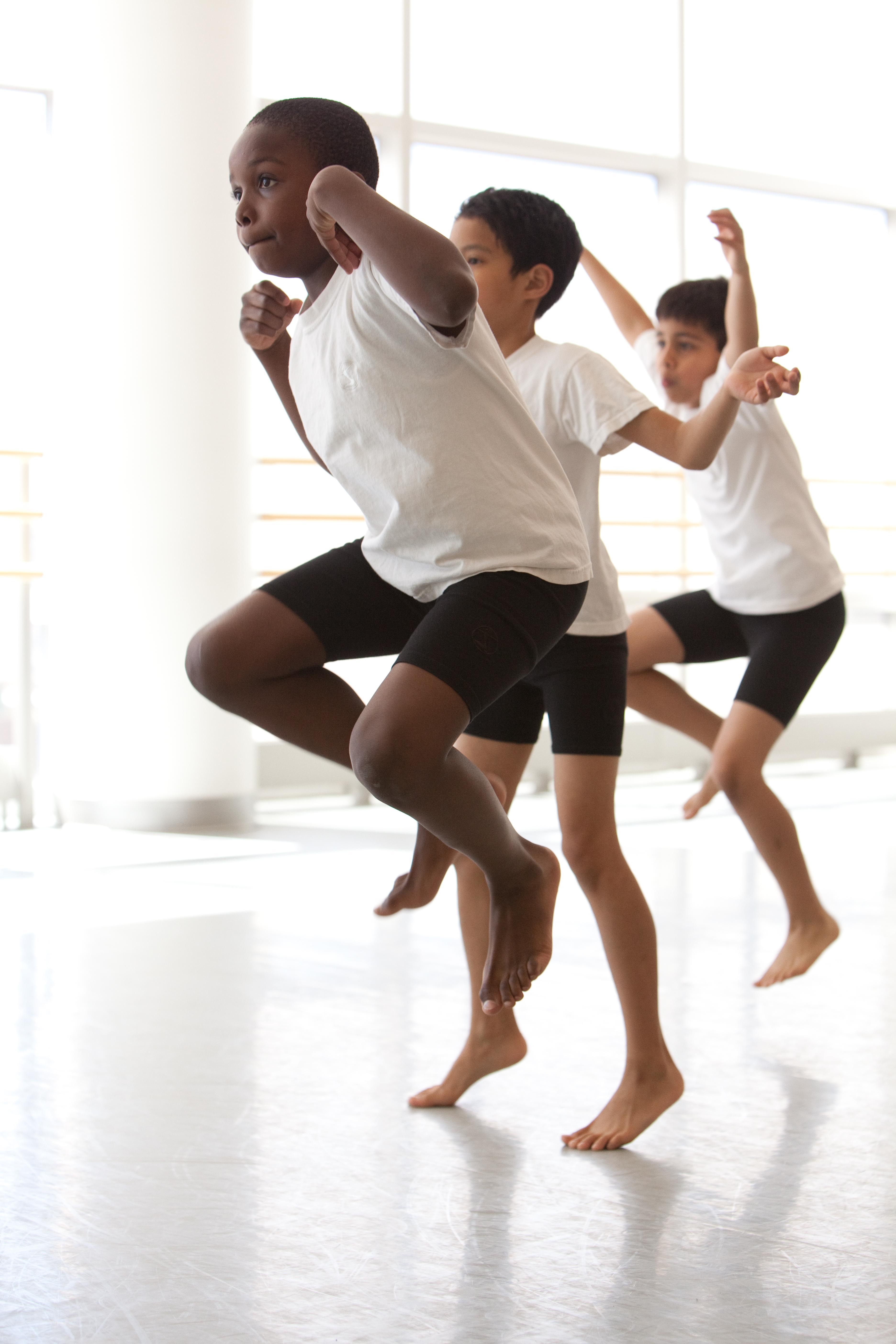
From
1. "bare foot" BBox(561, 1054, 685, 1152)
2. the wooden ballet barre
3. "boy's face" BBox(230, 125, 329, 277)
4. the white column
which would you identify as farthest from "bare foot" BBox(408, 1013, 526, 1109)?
the wooden ballet barre

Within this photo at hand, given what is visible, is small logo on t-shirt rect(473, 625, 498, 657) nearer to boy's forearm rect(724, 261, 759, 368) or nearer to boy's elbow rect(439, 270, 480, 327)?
boy's elbow rect(439, 270, 480, 327)

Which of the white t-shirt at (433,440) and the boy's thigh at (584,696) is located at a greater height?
the white t-shirt at (433,440)

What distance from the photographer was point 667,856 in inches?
161

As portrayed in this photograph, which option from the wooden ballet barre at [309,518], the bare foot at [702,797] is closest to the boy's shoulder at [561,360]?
the bare foot at [702,797]

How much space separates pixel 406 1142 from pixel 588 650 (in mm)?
664

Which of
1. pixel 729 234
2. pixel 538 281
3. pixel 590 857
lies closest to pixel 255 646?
pixel 590 857

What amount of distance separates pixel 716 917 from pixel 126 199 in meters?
2.72

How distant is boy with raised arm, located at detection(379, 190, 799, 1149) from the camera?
1.81m

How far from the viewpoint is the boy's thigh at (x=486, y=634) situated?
4.50 feet

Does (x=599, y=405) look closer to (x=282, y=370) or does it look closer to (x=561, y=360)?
(x=561, y=360)

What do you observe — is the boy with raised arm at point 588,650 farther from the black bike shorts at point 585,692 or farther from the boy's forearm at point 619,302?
the boy's forearm at point 619,302

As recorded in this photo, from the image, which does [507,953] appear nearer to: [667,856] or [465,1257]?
[465,1257]

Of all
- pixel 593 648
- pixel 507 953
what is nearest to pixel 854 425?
pixel 593 648

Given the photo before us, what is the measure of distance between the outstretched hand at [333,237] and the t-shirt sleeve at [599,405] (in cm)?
46
